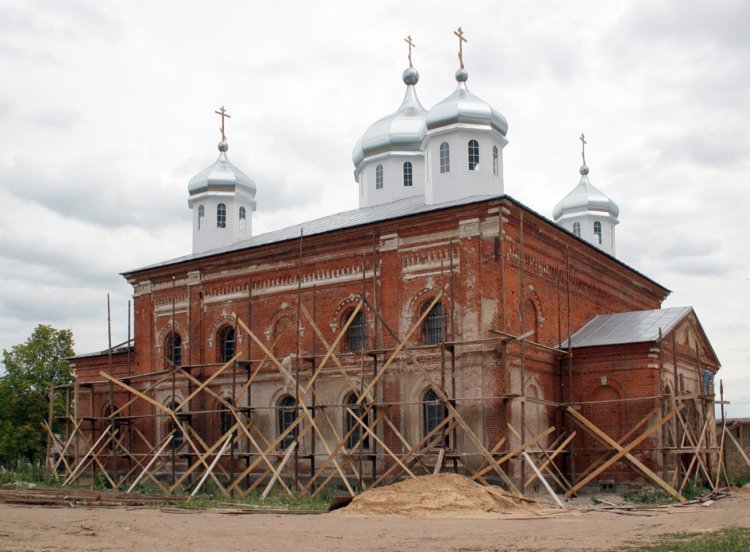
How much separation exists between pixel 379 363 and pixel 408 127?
10.1 m

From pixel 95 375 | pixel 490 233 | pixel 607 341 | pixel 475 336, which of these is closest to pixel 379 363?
pixel 475 336

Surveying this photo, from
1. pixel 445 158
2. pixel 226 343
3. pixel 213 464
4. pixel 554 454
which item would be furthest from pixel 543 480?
pixel 226 343

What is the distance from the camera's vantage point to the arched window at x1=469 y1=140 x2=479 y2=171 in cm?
2414

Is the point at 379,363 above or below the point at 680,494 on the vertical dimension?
above

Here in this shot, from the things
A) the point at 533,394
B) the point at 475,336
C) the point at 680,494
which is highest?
the point at 475,336

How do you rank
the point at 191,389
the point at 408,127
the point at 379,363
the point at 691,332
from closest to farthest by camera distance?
1. the point at 379,363
2. the point at 691,332
3. the point at 191,389
4. the point at 408,127

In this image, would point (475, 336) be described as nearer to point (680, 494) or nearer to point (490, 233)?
point (490, 233)

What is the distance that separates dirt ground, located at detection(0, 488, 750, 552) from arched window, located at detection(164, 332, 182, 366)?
31.2ft

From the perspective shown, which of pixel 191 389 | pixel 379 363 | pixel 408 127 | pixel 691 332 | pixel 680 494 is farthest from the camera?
pixel 408 127

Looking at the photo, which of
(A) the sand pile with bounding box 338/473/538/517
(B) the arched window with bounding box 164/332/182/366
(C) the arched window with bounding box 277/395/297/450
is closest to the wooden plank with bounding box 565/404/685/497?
(A) the sand pile with bounding box 338/473/538/517

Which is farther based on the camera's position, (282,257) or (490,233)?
(282,257)

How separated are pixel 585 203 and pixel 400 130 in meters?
8.53

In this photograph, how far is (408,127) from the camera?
96.3 ft

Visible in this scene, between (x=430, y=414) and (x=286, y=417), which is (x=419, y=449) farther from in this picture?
(x=286, y=417)
